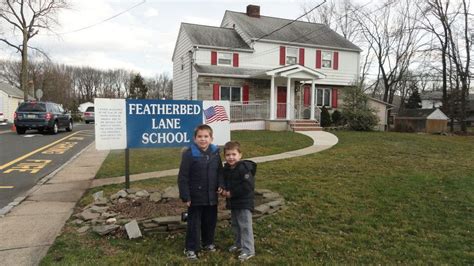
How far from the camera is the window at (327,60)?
26938mm

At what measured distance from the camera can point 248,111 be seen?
2133 centimetres

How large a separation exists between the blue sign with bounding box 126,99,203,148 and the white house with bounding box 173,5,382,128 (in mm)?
14068

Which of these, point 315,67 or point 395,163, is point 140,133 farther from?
point 315,67

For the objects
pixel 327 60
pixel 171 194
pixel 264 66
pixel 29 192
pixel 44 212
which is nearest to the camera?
pixel 44 212

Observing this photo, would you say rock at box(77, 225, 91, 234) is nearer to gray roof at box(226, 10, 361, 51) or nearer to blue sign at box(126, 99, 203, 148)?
blue sign at box(126, 99, 203, 148)

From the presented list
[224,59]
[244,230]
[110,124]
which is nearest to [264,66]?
[224,59]

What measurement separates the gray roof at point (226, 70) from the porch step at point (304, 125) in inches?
169

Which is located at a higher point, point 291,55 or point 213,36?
point 213,36

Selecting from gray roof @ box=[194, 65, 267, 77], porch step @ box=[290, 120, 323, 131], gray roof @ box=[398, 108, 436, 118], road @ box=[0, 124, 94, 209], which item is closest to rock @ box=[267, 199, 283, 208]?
road @ box=[0, 124, 94, 209]

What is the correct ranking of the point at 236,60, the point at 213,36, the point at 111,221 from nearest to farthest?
the point at 111,221, the point at 236,60, the point at 213,36

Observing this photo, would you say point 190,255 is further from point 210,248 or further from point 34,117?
point 34,117

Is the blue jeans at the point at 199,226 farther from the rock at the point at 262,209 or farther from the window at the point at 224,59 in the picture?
the window at the point at 224,59

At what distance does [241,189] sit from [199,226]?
24.6 inches

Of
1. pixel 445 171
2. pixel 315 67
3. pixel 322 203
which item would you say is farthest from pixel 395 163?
pixel 315 67
